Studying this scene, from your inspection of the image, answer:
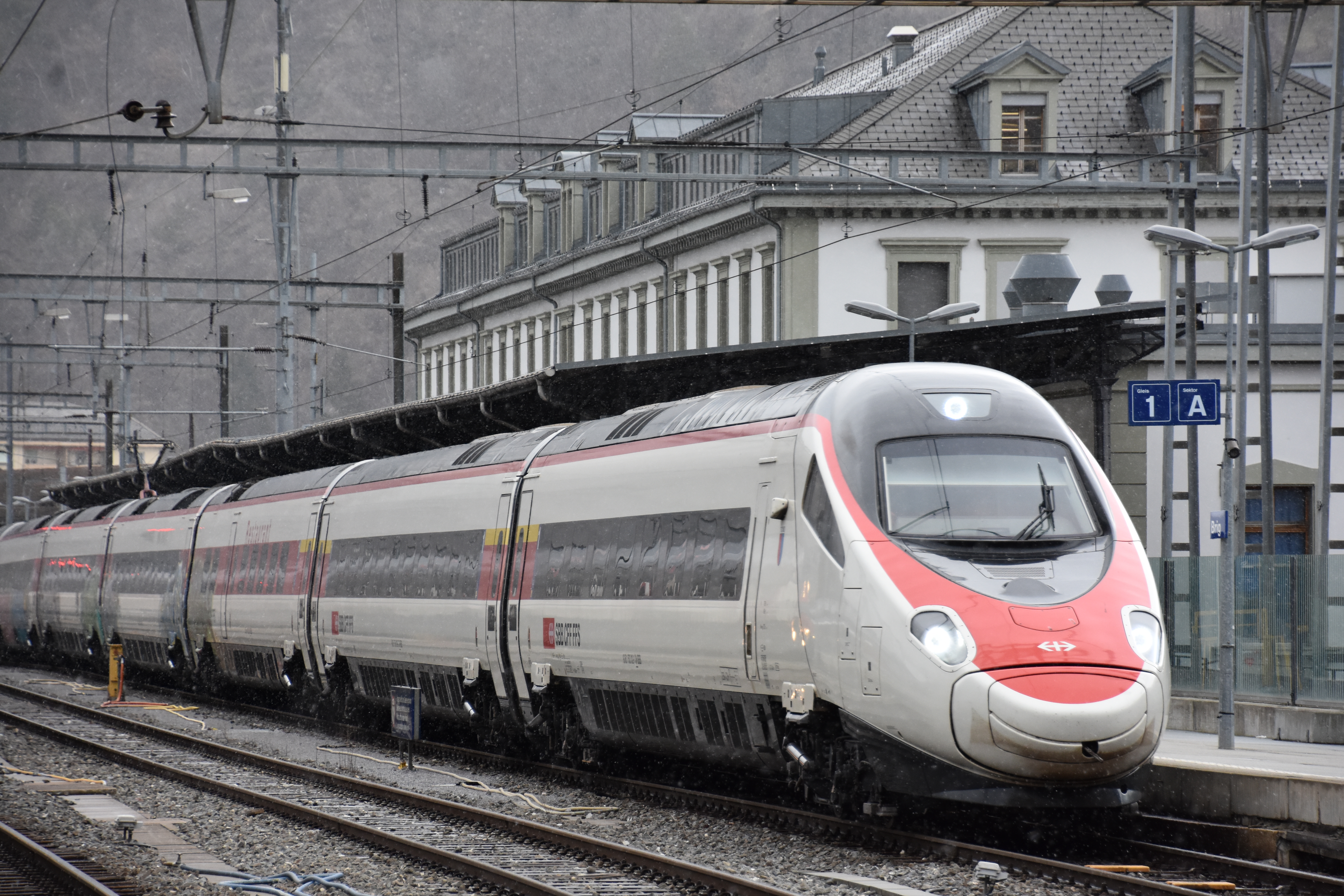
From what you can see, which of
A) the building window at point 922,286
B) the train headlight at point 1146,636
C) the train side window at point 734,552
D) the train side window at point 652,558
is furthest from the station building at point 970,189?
the train headlight at point 1146,636

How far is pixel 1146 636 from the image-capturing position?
12.8 meters

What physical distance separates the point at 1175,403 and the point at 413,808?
25.9 feet

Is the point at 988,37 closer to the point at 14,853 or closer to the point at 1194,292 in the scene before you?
the point at 1194,292

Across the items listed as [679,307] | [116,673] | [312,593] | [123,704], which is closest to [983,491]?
[312,593]

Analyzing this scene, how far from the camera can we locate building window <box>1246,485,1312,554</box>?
33.7 m

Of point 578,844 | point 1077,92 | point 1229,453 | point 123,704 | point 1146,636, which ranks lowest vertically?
point 123,704

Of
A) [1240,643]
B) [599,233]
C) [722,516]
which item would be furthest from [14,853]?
[599,233]

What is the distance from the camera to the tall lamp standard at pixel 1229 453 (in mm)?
17484

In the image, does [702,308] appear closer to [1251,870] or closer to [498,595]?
[498,595]

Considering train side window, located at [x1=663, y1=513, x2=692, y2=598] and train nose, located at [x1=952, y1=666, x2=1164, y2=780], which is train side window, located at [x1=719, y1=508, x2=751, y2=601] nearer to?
train side window, located at [x1=663, y1=513, x2=692, y2=598]

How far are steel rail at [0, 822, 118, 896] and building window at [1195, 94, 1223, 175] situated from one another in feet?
123

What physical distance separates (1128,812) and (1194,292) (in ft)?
48.8

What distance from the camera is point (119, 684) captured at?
32562 millimetres

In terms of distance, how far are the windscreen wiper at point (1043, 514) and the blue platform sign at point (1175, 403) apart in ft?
16.2
